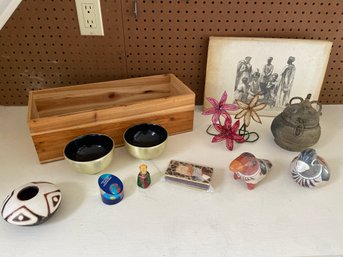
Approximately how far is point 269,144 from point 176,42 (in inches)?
17.5

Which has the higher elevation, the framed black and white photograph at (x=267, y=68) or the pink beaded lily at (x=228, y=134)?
the framed black and white photograph at (x=267, y=68)

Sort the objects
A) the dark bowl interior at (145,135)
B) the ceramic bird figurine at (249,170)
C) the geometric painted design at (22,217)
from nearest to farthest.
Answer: the geometric painted design at (22,217) < the ceramic bird figurine at (249,170) < the dark bowl interior at (145,135)

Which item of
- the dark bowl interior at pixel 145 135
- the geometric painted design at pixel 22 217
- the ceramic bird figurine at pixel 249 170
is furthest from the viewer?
the dark bowl interior at pixel 145 135

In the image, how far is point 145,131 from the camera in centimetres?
84

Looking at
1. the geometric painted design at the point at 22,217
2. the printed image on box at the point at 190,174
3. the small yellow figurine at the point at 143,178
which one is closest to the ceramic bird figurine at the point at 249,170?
the printed image on box at the point at 190,174

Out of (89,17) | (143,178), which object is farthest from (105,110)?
(89,17)

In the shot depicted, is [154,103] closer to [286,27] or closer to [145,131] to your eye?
[145,131]

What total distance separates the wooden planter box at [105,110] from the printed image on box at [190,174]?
0.18 metres

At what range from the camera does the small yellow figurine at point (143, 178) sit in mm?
693

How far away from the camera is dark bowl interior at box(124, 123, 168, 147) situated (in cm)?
81

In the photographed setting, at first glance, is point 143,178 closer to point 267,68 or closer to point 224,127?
point 224,127

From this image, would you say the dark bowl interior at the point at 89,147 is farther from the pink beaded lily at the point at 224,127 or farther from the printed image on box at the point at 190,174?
the pink beaded lily at the point at 224,127

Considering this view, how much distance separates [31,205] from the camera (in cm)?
59

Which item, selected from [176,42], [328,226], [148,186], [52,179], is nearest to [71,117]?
[52,179]
